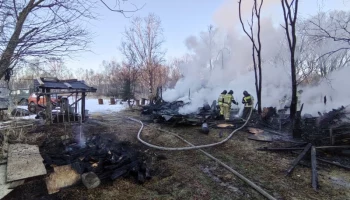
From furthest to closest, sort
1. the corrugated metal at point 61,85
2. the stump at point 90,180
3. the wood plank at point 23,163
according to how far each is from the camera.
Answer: the corrugated metal at point 61,85
the wood plank at point 23,163
the stump at point 90,180

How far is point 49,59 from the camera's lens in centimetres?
448

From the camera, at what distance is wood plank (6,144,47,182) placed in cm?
445

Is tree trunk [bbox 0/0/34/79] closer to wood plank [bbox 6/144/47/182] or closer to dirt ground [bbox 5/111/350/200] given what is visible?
wood plank [bbox 6/144/47/182]

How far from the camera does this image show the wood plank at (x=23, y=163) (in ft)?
14.6

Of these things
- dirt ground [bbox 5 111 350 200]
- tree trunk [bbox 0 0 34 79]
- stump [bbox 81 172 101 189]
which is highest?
tree trunk [bbox 0 0 34 79]

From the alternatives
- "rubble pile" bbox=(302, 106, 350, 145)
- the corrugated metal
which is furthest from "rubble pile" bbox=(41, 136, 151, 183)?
"rubble pile" bbox=(302, 106, 350, 145)

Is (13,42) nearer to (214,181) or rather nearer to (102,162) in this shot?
(102,162)

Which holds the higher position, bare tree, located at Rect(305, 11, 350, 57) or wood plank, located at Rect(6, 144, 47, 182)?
bare tree, located at Rect(305, 11, 350, 57)

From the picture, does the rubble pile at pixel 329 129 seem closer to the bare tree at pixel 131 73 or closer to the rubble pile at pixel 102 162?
the rubble pile at pixel 102 162

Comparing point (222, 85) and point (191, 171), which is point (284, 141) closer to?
point (191, 171)

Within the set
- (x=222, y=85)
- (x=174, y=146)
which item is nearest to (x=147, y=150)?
(x=174, y=146)

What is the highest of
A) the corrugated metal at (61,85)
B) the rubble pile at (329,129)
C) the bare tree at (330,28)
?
the bare tree at (330,28)

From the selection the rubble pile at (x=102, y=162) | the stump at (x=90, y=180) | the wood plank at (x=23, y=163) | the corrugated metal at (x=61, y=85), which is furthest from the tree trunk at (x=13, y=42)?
the corrugated metal at (x=61, y=85)

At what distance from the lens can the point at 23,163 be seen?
16.5ft
